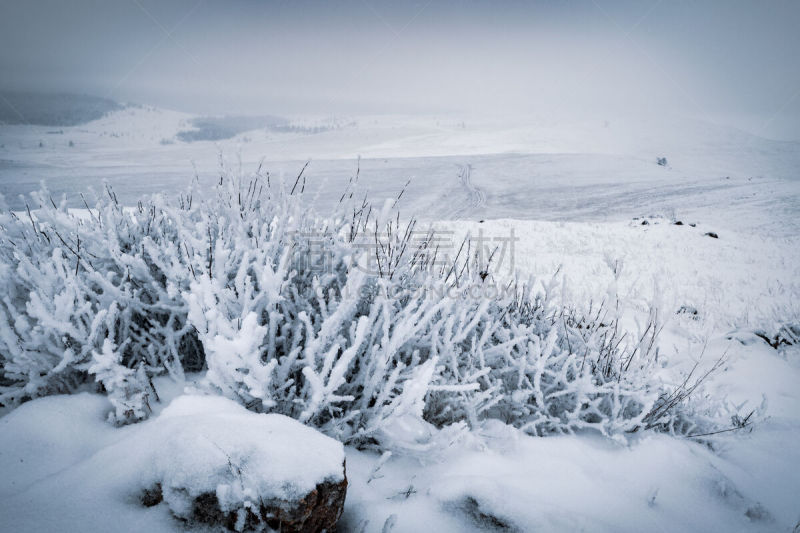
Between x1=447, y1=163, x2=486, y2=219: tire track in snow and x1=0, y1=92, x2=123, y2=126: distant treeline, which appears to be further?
x1=0, y1=92, x2=123, y2=126: distant treeline

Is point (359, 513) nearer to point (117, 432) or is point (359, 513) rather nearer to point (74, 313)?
point (117, 432)

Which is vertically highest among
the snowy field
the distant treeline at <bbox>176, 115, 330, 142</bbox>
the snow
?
the distant treeline at <bbox>176, 115, 330, 142</bbox>

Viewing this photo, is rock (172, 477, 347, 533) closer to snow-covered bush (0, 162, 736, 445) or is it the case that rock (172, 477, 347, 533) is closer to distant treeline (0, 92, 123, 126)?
snow-covered bush (0, 162, 736, 445)

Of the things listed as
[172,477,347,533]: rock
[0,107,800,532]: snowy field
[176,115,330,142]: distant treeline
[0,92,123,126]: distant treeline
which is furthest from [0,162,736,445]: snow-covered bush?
[0,92,123,126]: distant treeline

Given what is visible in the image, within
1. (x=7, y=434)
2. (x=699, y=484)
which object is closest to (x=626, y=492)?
(x=699, y=484)

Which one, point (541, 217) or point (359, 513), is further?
point (541, 217)

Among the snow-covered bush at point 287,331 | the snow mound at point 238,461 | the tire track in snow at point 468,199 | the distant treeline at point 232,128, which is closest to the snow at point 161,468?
the snow mound at point 238,461

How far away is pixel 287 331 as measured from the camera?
6.65 ft

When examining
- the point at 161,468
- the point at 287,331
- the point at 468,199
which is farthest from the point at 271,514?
the point at 468,199

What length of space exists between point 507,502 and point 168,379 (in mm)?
1634

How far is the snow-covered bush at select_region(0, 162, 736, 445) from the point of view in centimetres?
170

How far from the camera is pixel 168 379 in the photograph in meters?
2.00

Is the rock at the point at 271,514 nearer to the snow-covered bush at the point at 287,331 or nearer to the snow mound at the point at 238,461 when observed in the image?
the snow mound at the point at 238,461

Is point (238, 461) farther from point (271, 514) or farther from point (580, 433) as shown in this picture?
point (580, 433)
